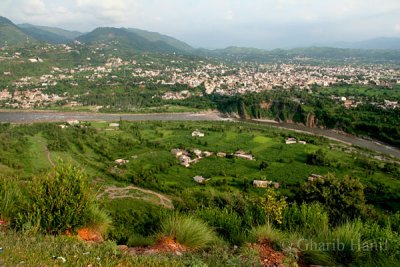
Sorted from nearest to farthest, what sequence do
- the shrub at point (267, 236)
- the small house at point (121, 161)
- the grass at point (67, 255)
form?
the grass at point (67, 255)
the shrub at point (267, 236)
the small house at point (121, 161)

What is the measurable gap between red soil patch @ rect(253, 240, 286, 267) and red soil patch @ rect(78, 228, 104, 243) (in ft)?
7.85

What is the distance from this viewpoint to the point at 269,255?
409 cm

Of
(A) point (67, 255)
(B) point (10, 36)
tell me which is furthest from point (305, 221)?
(B) point (10, 36)

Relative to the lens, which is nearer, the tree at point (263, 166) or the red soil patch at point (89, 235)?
the red soil patch at point (89, 235)

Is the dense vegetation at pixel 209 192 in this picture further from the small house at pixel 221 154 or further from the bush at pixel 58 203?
the small house at pixel 221 154

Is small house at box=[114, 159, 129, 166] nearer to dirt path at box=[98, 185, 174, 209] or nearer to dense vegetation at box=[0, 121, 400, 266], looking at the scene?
dense vegetation at box=[0, 121, 400, 266]

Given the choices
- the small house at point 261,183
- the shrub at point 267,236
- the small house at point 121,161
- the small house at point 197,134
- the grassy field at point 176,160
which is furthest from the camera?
the small house at point 197,134

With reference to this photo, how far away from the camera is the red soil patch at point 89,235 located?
192 inches

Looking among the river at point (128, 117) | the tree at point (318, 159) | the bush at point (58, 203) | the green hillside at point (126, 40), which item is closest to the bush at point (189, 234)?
the bush at point (58, 203)

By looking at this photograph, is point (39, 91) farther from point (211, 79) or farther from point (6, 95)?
point (211, 79)

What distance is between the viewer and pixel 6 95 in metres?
56.9

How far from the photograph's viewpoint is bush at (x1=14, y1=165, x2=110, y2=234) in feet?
14.9

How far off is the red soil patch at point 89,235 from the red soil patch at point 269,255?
2393 millimetres

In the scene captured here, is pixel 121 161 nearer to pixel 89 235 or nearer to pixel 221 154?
pixel 221 154
